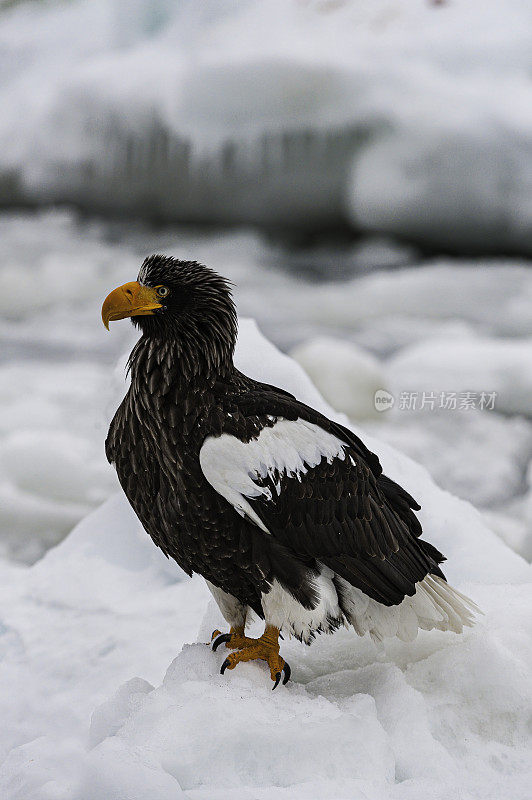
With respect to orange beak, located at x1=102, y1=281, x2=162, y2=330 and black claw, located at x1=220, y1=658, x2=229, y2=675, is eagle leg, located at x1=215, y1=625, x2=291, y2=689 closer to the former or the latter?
black claw, located at x1=220, y1=658, x2=229, y2=675

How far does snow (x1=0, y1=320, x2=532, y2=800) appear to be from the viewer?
157 cm

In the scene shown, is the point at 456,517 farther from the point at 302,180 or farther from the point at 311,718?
the point at 302,180

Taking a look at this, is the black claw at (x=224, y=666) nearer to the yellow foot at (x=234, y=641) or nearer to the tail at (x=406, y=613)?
the yellow foot at (x=234, y=641)

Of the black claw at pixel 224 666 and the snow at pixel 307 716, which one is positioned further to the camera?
the black claw at pixel 224 666

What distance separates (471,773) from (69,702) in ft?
5.28

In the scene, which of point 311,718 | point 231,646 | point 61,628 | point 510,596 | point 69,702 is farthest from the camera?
point 61,628

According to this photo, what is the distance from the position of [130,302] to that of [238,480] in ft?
1.67

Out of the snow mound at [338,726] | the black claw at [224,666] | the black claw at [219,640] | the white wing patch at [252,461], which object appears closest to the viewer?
the snow mound at [338,726]

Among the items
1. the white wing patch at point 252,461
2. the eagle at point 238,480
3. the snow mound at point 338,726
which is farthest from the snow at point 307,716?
the white wing patch at point 252,461

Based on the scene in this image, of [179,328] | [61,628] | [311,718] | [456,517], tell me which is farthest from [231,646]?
[61,628]

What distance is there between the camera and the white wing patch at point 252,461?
1717 mm

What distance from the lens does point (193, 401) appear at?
179 centimetres

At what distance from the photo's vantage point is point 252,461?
1.72 meters

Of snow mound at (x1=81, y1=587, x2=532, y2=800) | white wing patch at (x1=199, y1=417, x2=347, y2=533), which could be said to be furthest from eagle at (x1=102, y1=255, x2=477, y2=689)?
snow mound at (x1=81, y1=587, x2=532, y2=800)
